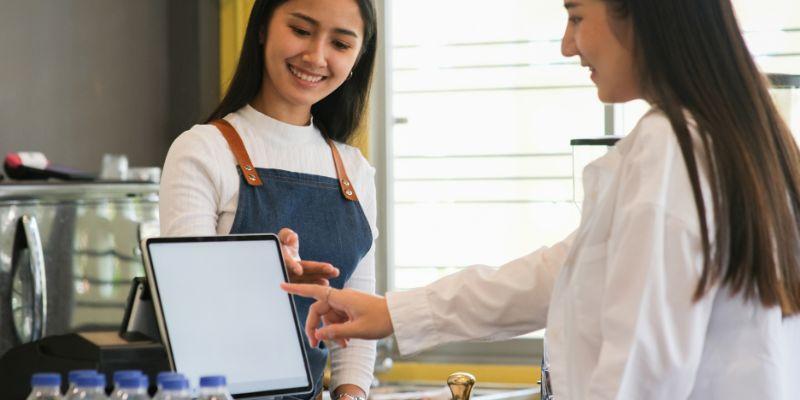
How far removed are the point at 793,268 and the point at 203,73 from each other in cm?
321

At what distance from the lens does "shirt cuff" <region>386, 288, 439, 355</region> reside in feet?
5.28

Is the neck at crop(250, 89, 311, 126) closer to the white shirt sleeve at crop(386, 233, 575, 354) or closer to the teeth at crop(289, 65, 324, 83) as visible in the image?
the teeth at crop(289, 65, 324, 83)

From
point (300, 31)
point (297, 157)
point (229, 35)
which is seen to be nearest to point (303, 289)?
point (297, 157)

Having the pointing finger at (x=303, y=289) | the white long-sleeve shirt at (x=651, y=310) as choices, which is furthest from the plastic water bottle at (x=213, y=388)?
the white long-sleeve shirt at (x=651, y=310)

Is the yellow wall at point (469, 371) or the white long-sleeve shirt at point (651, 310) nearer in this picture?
the white long-sleeve shirt at point (651, 310)

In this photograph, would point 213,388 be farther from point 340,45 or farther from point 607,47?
point 340,45

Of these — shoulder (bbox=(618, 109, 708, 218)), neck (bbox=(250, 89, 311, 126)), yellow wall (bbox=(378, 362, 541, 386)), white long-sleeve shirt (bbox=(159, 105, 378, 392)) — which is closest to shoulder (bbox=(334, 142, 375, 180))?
white long-sleeve shirt (bbox=(159, 105, 378, 392))

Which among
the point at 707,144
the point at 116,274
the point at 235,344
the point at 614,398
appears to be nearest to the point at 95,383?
the point at 235,344

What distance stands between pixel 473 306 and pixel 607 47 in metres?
0.45

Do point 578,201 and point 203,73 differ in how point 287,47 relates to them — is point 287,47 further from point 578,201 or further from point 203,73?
point 203,73

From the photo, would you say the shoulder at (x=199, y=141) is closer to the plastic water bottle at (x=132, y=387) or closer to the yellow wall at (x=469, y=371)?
the plastic water bottle at (x=132, y=387)

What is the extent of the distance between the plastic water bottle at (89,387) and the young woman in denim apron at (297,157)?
57 centimetres

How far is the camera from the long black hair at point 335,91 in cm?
203

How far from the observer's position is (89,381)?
125 centimetres
